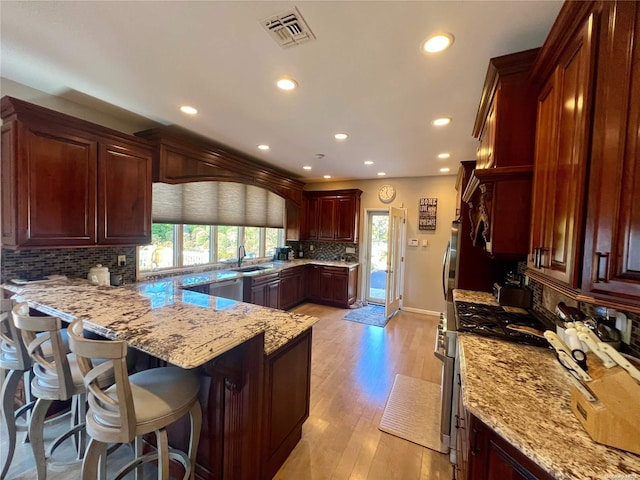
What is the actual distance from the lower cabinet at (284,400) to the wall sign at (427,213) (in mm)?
3871

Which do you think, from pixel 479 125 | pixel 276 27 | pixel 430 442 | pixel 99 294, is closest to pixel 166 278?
pixel 99 294

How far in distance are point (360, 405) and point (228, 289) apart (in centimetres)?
221

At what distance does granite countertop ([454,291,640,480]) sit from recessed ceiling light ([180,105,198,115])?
2894mm

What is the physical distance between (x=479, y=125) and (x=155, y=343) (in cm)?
275

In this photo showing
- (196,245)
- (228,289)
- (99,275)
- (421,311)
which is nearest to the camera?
(99,275)

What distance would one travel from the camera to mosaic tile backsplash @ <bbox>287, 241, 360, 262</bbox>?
5.62 metres

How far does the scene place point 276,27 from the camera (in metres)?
1.37

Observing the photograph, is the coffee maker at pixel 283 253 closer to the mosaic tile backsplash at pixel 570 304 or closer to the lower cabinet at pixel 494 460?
the mosaic tile backsplash at pixel 570 304

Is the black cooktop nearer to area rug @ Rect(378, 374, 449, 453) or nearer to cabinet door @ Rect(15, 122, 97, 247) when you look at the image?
area rug @ Rect(378, 374, 449, 453)

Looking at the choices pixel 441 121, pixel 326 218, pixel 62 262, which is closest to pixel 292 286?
pixel 326 218

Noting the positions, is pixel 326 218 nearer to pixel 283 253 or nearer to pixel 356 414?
pixel 283 253

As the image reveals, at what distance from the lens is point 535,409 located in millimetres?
913

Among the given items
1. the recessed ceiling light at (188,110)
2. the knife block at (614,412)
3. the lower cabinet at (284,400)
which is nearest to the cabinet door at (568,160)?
the knife block at (614,412)

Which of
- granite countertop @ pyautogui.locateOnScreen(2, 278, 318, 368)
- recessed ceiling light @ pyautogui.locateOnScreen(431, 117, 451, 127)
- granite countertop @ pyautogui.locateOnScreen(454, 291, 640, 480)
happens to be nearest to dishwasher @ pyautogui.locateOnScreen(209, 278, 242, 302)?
granite countertop @ pyautogui.locateOnScreen(2, 278, 318, 368)
